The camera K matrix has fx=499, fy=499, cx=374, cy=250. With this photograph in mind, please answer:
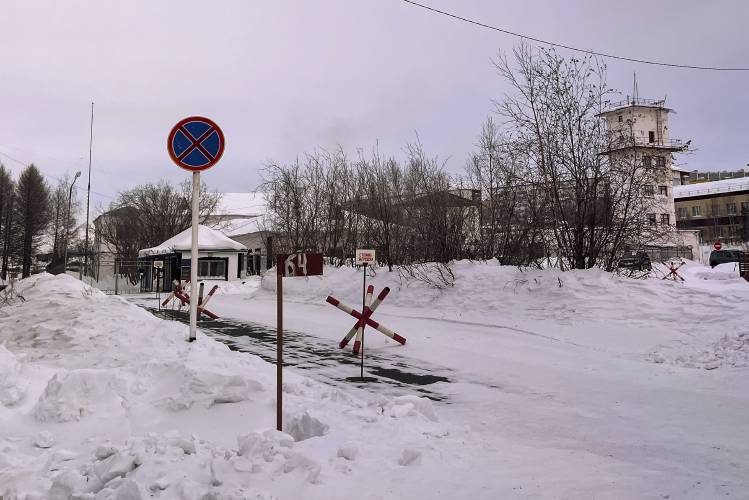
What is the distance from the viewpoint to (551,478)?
3713mm

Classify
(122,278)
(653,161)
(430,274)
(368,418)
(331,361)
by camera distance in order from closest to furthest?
(368,418), (331,361), (653,161), (430,274), (122,278)

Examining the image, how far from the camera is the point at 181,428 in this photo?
459 cm

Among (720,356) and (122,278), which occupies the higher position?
(122,278)

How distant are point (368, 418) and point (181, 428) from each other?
1.74 meters

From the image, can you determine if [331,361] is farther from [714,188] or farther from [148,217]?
[714,188]

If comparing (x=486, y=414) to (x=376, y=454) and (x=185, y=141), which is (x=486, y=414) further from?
(x=185, y=141)

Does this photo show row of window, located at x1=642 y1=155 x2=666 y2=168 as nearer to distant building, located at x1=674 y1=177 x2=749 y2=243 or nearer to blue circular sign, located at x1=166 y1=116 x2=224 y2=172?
blue circular sign, located at x1=166 y1=116 x2=224 y2=172

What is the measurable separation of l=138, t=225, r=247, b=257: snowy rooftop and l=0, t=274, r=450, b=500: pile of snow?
84.5ft

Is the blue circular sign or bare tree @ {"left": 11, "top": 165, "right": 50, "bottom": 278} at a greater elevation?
bare tree @ {"left": 11, "top": 165, "right": 50, "bottom": 278}

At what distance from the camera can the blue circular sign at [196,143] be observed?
275 inches

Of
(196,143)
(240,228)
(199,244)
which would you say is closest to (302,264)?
(196,143)

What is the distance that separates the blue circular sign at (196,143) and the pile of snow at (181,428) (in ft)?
8.55

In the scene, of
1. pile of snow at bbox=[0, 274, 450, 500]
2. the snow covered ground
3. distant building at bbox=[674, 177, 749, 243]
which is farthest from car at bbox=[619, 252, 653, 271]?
distant building at bbox=[674, 177, 749, 243]

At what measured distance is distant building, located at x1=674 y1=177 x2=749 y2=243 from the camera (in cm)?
8083
